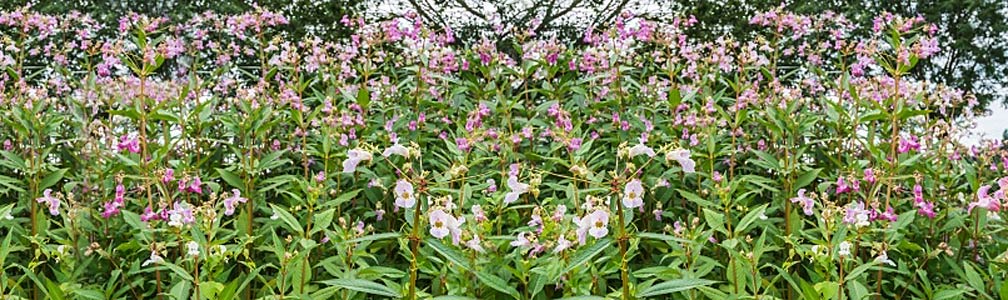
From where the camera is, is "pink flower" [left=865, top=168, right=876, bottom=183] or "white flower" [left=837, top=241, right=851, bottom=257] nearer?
"white flower" [left=837, top=241, right=851, bottom=257]

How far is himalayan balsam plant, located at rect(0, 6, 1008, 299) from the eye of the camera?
222 centimetres

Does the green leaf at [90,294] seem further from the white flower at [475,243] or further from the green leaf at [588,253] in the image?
the green leaf at [588,253]

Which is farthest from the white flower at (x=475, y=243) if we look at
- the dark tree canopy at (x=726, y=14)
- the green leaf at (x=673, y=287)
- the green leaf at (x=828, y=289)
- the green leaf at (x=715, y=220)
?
the dark tree canopy at (x=726, y=14)

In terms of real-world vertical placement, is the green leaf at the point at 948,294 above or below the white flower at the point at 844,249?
below

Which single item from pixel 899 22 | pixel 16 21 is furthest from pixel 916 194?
pixel 16 21

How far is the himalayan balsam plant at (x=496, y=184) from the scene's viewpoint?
2.22 meters

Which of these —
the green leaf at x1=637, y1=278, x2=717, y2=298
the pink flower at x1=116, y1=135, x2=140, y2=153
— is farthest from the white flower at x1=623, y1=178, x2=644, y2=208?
the pink flower at x1=116, y1=135, x2=140, y2=153

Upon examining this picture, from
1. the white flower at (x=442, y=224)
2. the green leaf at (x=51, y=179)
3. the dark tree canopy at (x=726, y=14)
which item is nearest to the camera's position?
the white flower at (x=442, y=224)

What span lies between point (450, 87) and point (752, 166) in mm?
1400

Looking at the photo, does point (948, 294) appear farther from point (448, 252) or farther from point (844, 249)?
point (448, 252)

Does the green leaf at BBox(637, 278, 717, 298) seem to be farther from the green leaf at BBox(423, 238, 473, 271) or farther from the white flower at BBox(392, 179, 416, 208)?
the white flower at BBox(392, 179, 416, 208)

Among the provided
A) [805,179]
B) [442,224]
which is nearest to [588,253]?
[442,224]

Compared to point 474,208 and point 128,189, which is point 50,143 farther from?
point 474,208

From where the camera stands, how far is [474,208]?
2275 mm
